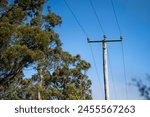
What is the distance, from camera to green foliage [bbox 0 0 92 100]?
2642 centimetres

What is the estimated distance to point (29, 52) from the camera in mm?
26156

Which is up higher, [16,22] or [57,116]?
[16,22]

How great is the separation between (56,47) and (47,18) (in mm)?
2406

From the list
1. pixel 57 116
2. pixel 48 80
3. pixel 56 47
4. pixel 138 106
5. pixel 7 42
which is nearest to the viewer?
pixel 57 116

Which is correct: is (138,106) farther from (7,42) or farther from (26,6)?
(26,6)

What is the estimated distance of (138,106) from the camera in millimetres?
12039

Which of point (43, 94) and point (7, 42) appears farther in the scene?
point (43, 94)

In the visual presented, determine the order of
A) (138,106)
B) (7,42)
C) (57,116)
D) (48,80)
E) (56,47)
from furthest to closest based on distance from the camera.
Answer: (48,80)
(56,47)
(7,42)
(138,106)
(57,116)

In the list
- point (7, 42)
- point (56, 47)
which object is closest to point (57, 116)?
point (7, 42)

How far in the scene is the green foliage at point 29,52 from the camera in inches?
1040

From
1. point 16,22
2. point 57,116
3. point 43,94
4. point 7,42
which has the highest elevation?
point 16,22

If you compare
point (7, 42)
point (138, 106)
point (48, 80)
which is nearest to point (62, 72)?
point (48, 80)

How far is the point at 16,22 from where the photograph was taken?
1120 inches

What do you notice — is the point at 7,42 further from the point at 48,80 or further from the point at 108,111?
the point at 108,111
